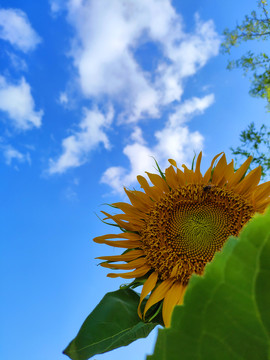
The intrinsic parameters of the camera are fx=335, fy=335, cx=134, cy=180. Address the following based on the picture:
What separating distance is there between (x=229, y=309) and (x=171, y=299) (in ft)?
4.06

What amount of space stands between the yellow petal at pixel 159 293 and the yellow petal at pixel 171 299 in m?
0.02

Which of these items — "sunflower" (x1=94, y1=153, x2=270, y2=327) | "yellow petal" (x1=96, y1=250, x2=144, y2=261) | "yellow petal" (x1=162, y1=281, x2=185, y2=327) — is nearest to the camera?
"yellow petal" (x1=162, y1=281, x2=185, y2=327)

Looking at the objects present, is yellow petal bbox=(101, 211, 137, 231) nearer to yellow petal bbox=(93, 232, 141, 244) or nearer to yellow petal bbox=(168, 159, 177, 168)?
yellow petal bbox=(93, 232, 141, 244)

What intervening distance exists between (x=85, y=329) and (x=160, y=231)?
57 cm

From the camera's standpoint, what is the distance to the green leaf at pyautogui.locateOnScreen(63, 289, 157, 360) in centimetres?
112

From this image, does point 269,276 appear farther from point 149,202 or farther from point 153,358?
point 149,202

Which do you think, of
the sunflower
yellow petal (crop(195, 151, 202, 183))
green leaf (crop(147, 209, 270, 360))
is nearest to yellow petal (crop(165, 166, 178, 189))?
the sunflower

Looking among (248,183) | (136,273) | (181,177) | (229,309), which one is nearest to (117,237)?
(136,273)

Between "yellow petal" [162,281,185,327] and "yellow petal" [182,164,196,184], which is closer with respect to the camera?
"yellow petal" [162,281,185,327]

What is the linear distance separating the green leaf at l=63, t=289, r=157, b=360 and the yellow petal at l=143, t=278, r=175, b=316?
0.06m

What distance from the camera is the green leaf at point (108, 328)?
112 cm

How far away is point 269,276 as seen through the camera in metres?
0.20

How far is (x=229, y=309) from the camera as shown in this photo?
0.67 ft

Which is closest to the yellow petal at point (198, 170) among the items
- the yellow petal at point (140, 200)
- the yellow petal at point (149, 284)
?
the yellow petal at point (140, 200)
